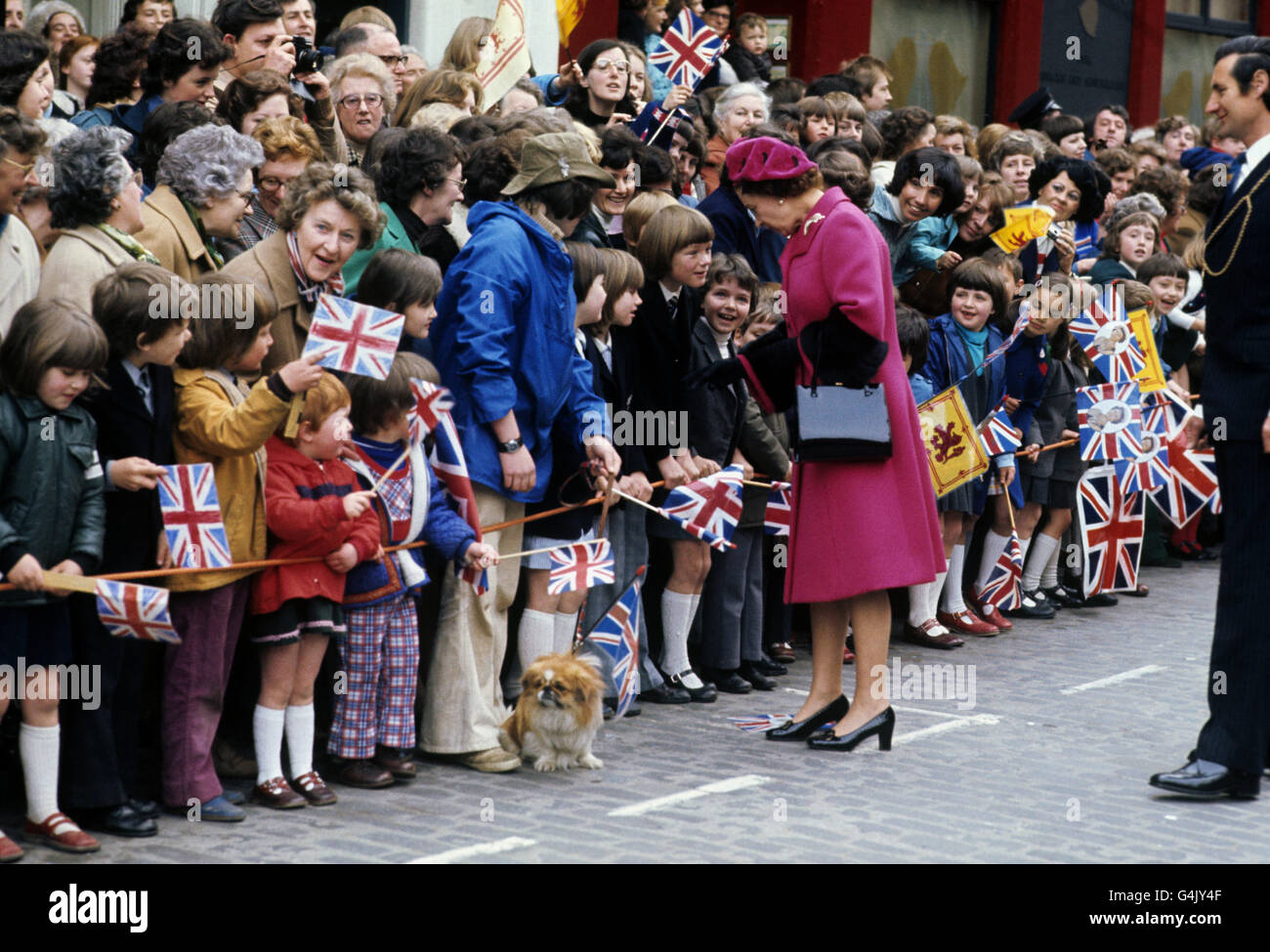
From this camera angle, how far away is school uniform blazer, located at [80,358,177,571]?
5.79 metres

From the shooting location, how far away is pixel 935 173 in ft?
33.8

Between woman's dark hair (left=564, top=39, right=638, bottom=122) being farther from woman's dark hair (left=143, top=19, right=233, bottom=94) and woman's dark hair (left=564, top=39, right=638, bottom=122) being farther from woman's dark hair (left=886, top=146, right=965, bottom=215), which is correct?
woman's dark hair (left=143, top=19, right=233, bottom=94)

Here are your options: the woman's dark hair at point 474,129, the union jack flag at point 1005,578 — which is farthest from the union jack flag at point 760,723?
the union jack flag at point 1005,578

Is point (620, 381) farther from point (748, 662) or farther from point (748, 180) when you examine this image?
point (748, 662)

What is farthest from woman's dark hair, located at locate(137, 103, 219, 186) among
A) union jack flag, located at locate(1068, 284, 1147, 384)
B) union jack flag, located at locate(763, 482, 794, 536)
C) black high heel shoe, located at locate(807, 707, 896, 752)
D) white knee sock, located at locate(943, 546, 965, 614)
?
union jack flag, located at locate(1068, 284, 1147, 384)

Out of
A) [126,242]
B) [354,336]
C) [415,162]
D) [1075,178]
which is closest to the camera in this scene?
[354,336]

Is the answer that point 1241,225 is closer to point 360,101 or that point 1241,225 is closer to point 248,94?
point 248,94

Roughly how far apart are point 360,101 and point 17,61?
2319 mm

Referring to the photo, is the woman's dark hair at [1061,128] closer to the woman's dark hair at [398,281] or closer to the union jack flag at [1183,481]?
the union jack flag at [1183,481]

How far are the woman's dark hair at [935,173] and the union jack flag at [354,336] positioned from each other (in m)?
5.03

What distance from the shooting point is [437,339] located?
23.6ft

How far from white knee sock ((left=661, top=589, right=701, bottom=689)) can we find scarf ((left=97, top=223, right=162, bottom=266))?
122 inches

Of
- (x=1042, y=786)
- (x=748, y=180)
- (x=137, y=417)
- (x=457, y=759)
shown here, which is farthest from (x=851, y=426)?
(x=137, y=417)

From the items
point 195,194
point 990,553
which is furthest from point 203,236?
point 990,553
